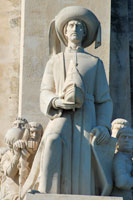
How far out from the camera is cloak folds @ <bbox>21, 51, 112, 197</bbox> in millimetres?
10883

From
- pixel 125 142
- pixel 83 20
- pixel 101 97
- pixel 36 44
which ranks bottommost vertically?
pixel 125 142

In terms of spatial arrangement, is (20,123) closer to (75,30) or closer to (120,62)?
(75,30)

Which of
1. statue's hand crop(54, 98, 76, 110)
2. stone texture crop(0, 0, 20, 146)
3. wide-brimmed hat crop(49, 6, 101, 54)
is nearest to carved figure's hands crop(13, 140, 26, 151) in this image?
statue's hand crop(54, 98, 76, 110)

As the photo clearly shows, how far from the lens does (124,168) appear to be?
11227 mm

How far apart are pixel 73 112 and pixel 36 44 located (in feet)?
7.89

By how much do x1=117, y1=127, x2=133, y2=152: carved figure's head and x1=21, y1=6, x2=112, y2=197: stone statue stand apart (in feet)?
1.38

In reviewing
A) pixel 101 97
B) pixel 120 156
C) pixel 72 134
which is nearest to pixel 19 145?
pixel 72 134

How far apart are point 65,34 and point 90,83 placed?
72cm

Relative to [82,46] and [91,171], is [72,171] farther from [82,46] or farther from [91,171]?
[82,46]

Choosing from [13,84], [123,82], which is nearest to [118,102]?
[123,82]

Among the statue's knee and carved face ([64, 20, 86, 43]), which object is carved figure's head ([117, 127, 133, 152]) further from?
carved face ([64, 20, 86, 43])

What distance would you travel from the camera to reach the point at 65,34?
11727 millimetres

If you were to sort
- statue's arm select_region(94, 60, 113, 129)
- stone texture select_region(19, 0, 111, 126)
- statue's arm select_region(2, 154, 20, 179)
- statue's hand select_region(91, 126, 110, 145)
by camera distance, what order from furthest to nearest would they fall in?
stone texture select_region(19, 0, 111, 126) → statue's arm select_region(2, 154, 20, 179) → statue's arm select_region(94, 60, 113, 129) → statue's hand select_region(91, 126, 110, 145)

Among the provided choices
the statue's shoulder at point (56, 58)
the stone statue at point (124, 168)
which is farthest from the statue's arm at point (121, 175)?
the statue's shoulder at point (56, 58)
